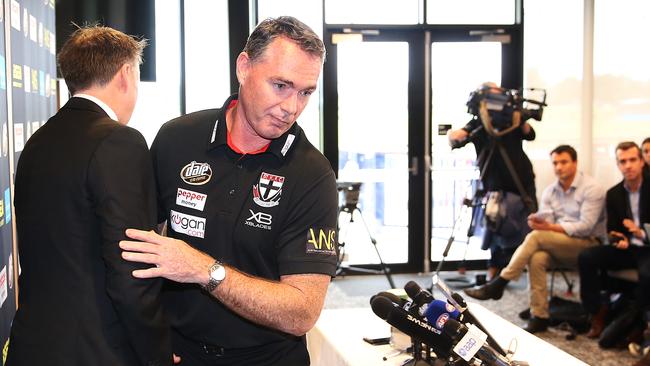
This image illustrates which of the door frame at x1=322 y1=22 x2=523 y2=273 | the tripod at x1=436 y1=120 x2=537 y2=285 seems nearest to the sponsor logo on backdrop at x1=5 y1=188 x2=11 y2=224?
the tripod at x1=436 y1=120 x2=537 y2=285

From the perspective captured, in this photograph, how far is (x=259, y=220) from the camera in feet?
5.53

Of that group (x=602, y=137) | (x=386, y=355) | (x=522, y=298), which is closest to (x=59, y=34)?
(x=386, y=355)

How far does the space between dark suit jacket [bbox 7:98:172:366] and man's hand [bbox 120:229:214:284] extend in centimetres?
10

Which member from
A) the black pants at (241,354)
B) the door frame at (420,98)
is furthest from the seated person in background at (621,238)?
the black pants at (241,354)

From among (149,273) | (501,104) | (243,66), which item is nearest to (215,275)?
(149,273)

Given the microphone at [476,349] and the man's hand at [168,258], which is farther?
the microphone at [476,349]

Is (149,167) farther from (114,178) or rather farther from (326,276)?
(326,276)

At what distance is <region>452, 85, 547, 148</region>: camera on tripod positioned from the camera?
5637 mm

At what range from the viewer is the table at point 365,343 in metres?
2.60

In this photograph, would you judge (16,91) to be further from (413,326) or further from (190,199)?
(413,326)

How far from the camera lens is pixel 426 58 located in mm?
7129

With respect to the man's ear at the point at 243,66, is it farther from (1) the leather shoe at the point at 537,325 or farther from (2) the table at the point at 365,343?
(1) the leather shoe at the point at 537,325

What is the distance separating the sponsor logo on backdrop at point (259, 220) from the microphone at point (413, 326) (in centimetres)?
56

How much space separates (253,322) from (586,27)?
652cm
